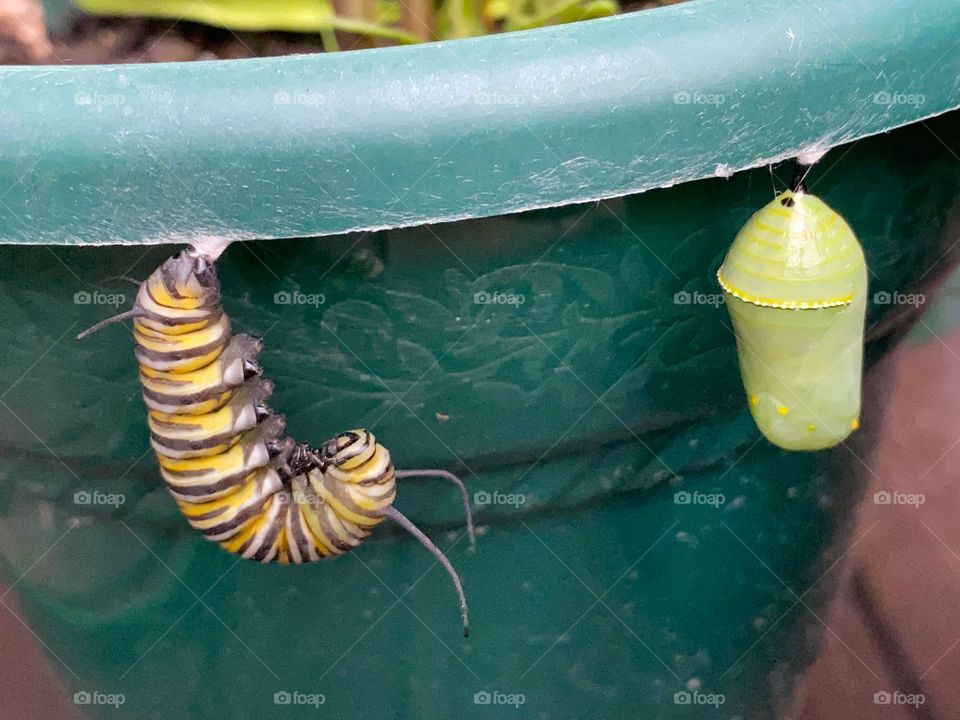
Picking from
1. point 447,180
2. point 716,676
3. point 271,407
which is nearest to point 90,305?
point 271,407

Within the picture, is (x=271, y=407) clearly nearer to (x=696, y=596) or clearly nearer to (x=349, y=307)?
(x=349, y=307)

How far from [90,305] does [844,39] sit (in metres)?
0.39

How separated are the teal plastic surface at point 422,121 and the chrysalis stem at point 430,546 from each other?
0.68 ft

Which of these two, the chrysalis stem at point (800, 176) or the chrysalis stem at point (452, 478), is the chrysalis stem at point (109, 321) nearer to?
the chrysalis stem at point (452, 478)

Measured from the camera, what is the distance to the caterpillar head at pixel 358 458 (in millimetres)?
587

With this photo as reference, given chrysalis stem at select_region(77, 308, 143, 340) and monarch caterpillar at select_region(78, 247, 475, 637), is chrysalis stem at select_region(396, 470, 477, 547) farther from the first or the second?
chrysalis stem at select_region(77, 308, 143, 340)

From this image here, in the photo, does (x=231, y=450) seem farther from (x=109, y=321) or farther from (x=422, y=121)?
(x=422, y=121)

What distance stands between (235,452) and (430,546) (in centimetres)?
13

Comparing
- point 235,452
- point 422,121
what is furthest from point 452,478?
point 422,121

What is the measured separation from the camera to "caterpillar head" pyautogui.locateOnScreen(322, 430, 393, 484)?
23.1 inches

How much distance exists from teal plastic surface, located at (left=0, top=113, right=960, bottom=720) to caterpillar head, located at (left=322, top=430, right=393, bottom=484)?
18 mm

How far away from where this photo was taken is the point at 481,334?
1.89ft

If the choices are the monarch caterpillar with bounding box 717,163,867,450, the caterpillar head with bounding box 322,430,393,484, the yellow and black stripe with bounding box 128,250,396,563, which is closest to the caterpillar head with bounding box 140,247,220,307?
the yellow and black stripe with bounding box 128,250,396,563

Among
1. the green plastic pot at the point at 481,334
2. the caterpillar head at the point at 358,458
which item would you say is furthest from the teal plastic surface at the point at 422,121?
the caterpillar head at the point at 358,458
